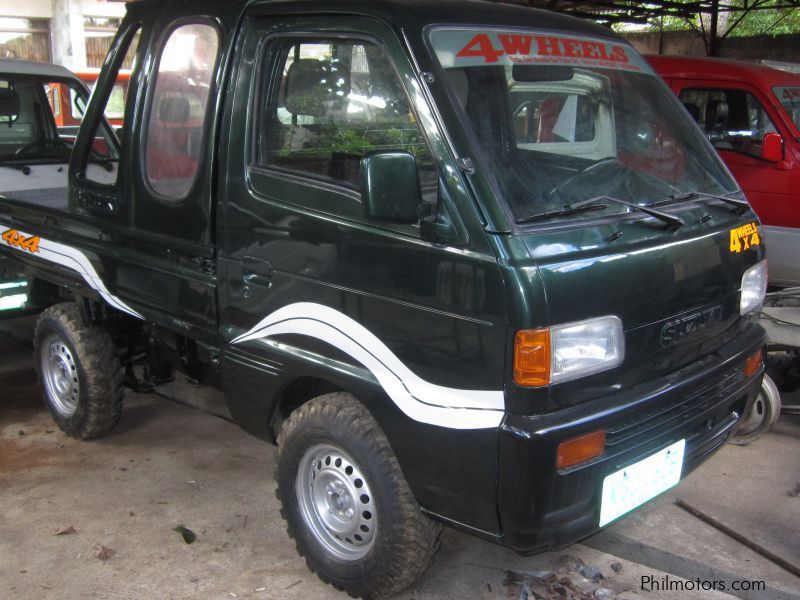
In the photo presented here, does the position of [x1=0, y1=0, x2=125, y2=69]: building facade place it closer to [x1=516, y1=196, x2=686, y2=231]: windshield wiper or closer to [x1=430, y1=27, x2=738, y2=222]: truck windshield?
[x1=430, y1=27, x2=738, y2=222]: truck windshield

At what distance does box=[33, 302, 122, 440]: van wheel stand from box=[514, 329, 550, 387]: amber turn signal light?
256 centimetres

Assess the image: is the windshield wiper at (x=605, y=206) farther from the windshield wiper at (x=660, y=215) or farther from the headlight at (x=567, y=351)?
the headlight at (x=567, y=351)

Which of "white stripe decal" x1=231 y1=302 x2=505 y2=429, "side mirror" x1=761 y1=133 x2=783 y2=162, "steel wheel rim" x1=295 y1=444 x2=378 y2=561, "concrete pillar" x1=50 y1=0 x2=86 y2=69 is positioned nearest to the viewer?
"white stripe decal" x1=231 y1=302 x2=505 y2=429

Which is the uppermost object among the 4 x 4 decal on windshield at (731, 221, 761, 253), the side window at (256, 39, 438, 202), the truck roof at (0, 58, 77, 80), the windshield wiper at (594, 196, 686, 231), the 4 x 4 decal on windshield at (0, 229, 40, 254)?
the truck roof at (0, 58, 77, 80)

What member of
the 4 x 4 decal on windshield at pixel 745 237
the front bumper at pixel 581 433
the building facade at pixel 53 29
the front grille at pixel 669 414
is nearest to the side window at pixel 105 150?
the front bumper at pixel 581 433

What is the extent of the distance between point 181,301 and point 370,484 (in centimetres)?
119

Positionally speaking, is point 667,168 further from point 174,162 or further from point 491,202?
point 174,162

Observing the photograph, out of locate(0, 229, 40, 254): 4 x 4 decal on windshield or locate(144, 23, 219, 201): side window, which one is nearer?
locate(144, 23, 219, 201): side window

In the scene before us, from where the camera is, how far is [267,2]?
9.63 feet

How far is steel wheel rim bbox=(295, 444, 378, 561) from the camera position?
9.29ft

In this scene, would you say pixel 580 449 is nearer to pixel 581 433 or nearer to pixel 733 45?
pixel 581 433

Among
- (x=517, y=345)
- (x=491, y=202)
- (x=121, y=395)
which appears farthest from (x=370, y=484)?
(x=121, y=395)

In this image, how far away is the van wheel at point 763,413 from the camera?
4.09m

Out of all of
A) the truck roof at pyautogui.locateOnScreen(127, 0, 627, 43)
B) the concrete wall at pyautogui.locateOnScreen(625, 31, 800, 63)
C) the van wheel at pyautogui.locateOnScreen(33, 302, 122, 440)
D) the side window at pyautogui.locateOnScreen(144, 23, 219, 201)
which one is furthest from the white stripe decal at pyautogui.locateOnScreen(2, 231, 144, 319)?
the concrete wall at pyautogui.locateOnScreen(625, 31, 800, 63)
